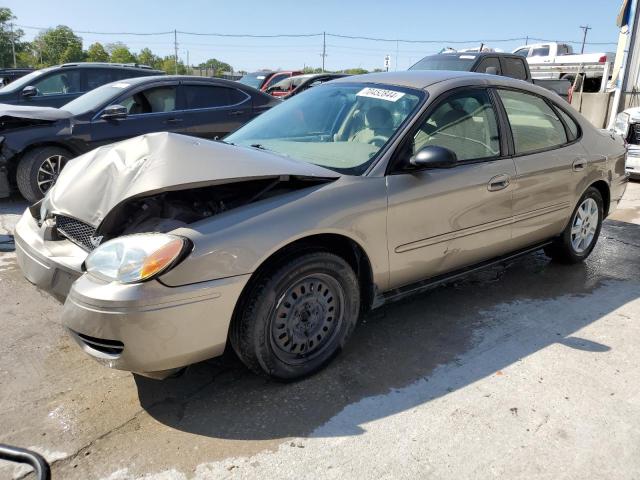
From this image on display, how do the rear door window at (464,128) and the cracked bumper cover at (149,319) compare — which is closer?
the cracked bumper cover at (149,319)

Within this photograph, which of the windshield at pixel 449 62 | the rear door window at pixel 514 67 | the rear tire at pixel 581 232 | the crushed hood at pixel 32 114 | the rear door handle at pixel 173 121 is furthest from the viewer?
the rear door window at pixel 514 67

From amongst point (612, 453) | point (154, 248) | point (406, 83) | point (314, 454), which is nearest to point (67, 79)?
point (406, 83)

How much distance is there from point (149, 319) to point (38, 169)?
15.8 feet

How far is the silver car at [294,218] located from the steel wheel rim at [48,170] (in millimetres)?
3322

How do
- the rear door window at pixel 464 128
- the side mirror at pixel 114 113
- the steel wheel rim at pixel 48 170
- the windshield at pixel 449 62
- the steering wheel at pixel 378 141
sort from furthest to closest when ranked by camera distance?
the windshield at pixel 449 62
the side mirror at pixel 114 113
the steel wheel rim at pixel 48 170
the rear door window at pixel 464 128
the steering wheel at pixel 378 141

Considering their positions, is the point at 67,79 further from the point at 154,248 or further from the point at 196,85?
the point at 154,248

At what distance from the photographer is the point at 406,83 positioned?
3561 millimetres

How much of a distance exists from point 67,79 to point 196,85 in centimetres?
317

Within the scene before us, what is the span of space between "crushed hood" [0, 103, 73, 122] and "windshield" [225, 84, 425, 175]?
3550 millimetres

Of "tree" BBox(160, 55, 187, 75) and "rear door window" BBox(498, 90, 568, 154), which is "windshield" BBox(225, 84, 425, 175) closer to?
"rear door window" BBox(498, 90, 568, 154)

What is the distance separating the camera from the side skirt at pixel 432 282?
3213 millimetres

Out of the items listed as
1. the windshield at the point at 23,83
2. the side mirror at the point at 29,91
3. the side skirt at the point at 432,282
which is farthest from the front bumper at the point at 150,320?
the windshield at the point at 23,83

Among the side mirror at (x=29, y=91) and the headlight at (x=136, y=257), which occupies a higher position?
the side mirror at (x=29, y=91)

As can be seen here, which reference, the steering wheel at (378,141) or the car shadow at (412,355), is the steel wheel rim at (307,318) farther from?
the steering wheel at (378,141)
